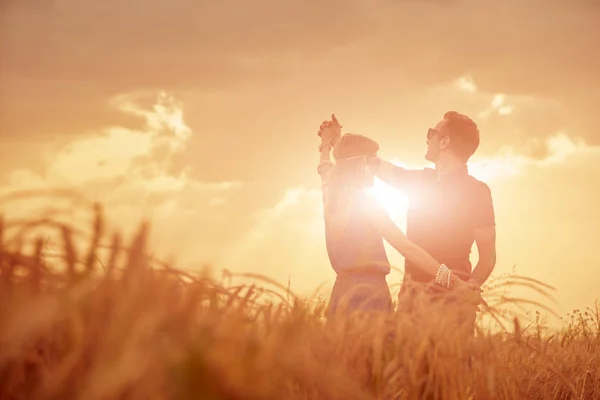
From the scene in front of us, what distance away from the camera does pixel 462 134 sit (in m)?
5.16

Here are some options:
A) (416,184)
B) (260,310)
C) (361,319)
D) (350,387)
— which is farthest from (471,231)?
(350,387)

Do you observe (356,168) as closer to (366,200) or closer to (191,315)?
(366,200)

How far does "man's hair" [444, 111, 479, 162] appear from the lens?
16.9 feet

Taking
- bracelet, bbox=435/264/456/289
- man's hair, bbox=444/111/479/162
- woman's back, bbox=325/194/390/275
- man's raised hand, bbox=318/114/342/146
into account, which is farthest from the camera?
man's raised hand, bbox=318/114/342/146

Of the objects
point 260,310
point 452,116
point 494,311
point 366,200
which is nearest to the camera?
point 260,310

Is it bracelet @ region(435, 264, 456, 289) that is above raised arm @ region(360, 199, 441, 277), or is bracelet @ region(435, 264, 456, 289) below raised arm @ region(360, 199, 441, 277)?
below

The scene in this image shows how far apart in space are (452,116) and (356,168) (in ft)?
3.17

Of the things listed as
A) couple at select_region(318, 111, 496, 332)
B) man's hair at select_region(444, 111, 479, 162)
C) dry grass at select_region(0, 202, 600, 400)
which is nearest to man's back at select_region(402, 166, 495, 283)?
couple at select_region(318, 111, 496, 332)

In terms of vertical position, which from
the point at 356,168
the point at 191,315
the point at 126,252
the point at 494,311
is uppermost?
the point at 356,168

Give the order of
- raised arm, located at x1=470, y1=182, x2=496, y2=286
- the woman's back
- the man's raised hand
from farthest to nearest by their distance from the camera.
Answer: the man's raised hand < the woman's back < raised arm, located at x1=470, y1=182, x2=496, y2=286

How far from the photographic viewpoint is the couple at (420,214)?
4812mm

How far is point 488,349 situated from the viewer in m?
2.62

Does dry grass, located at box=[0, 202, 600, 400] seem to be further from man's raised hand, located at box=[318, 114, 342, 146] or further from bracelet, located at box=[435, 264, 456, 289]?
man's raised hand, located at box=[318, 114, 342, 146]

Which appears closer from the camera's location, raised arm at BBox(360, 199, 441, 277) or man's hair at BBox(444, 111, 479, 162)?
raised arm at BBox(360, 199, 441, 277)
